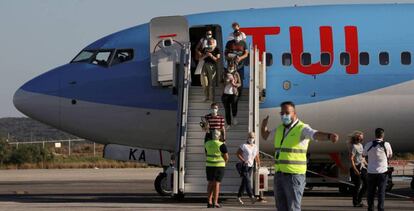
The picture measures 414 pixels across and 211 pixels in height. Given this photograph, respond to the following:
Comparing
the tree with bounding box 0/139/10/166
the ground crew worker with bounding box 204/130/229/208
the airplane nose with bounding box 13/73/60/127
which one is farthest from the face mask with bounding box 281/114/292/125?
the tree with bounding box 0/139/10/166

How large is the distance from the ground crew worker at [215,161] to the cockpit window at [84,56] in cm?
515

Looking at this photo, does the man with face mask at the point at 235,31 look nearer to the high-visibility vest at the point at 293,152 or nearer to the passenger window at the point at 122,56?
the passenger window at the point at 122,56

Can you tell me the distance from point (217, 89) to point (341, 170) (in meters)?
4.17

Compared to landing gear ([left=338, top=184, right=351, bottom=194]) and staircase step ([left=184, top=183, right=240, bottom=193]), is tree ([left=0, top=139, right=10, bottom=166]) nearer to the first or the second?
landing gear ([left=338, top=184, right=351, bottom=194])

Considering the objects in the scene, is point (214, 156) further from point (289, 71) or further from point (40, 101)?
point (40, 101)

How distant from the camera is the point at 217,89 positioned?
92.2 feet

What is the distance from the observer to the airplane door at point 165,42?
28.0m

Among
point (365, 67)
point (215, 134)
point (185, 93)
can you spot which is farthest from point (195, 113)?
point (365, 67)

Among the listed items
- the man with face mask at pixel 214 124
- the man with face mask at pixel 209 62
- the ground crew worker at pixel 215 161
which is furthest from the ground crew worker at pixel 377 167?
the man with face mask at pixel 209 62

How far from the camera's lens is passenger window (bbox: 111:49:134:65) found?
28703 mm

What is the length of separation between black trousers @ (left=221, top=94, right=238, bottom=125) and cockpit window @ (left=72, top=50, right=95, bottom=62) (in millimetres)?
3941

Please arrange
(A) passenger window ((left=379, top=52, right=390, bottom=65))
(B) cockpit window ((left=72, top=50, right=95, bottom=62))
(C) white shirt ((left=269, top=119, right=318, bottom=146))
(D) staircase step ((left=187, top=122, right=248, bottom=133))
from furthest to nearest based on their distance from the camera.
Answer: (B) cockpit window ((left=72, top=50, right=95, bottom=62)), (A) passenger window ((left=379, top=52, right=390, bottom=65)), (D) staircase step ((left=187, top=122, right=248, bottom=133)), (C) white shirt ((left=269, top=119, right=318, bottom=146))

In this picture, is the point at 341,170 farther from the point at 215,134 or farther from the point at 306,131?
the point at 306,131

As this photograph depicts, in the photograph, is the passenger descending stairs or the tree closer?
the passenger descending stairs
